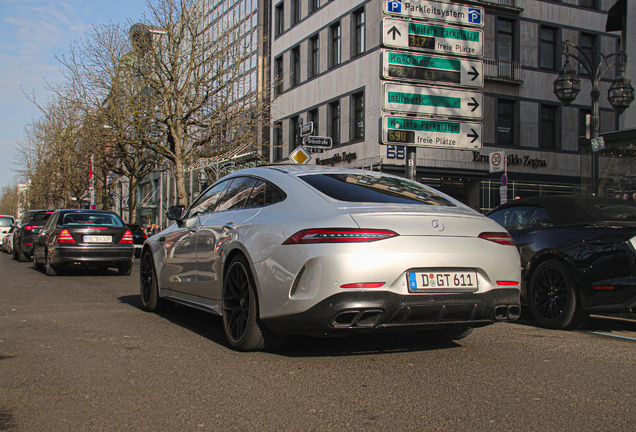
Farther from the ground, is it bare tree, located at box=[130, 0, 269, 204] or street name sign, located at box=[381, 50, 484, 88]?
bare tree, located at box=[130, 0, 269, 204]

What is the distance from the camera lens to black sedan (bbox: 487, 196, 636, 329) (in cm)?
614

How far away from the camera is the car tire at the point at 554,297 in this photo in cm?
656

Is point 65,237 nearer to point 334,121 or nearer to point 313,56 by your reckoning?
point 334,121

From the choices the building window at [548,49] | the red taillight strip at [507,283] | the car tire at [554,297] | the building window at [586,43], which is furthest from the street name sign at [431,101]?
the building window at [586,43]

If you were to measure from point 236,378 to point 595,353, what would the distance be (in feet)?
9.64

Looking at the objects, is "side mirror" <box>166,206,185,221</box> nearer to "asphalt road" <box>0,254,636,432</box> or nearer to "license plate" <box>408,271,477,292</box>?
"asphalt road" <box>0,254,636,432</box>

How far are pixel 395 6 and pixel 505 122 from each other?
68.6ft

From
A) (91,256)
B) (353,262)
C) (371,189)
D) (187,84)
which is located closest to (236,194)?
(371,189)

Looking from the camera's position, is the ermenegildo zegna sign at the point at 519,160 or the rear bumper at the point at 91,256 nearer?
the rear bumper at the point at 91,256

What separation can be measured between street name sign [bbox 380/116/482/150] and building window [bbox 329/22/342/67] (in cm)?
2121

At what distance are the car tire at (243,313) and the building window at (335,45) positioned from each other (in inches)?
1126

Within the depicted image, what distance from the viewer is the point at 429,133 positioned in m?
12.3

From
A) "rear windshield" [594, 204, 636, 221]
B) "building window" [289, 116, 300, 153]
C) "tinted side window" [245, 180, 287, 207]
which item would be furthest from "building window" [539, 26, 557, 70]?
"tinted side window" [245, 180, 287, 207]

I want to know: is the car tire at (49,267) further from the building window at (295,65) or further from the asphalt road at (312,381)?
the building window at (295,65)
